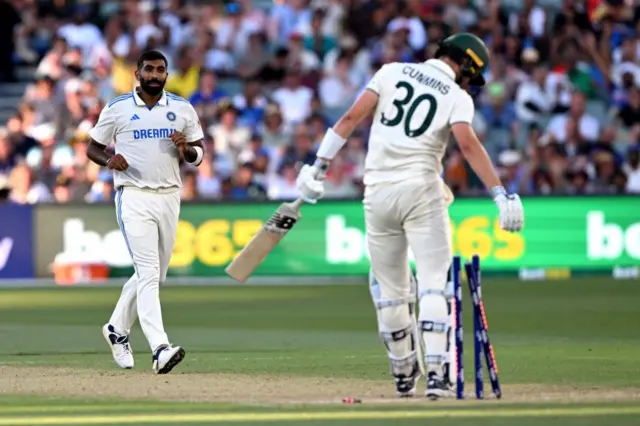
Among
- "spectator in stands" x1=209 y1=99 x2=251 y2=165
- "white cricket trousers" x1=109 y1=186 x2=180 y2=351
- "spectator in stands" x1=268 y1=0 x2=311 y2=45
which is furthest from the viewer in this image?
"spectator in stands" x1=268 y1=0 x2=311 y2=45

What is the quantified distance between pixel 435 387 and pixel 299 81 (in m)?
17.1

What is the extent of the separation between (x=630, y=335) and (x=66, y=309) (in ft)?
23.5

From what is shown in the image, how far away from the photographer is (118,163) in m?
11.7

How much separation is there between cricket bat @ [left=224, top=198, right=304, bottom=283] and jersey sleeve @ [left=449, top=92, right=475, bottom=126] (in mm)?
1383

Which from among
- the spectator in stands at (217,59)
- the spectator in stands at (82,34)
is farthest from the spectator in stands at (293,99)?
the spectator in stands at (82,34)

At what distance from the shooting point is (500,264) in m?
23.8

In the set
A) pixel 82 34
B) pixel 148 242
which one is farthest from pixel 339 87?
pixel 148 242

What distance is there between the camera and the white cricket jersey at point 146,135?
11.9 m

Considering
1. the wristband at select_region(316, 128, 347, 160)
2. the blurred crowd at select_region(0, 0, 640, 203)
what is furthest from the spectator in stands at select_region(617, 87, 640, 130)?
the wristband at select_region(316, 128, 347, 160)

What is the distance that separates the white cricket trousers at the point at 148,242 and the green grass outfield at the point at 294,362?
1.53 ft

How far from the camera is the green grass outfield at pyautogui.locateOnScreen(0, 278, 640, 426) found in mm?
9141

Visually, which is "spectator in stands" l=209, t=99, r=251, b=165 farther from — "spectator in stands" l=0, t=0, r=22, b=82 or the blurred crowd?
"spectator in stands" l=0, t=0, r=22, b=82

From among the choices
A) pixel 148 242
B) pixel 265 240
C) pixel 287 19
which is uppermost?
pixel 287 19

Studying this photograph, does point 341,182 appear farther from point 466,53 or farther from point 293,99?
point 466,53
